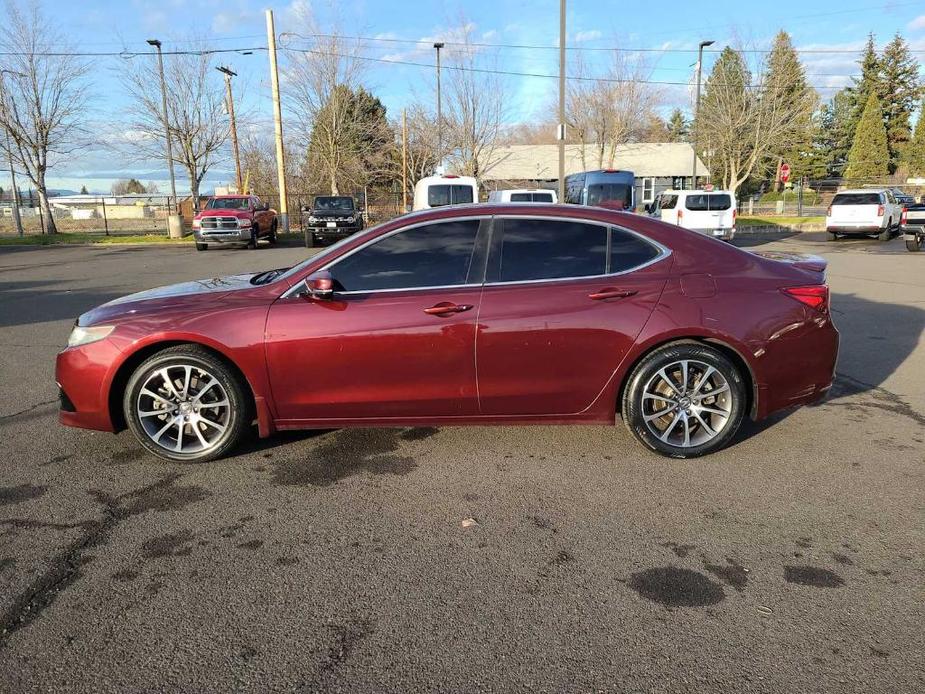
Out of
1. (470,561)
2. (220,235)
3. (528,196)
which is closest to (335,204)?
(220,235)

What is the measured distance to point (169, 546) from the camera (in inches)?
123

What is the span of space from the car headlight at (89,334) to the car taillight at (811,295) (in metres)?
4.23

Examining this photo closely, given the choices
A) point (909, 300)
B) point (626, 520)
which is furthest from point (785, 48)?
point (626, 520)

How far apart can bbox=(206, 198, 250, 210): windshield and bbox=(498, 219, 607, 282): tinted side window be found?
2172 cm

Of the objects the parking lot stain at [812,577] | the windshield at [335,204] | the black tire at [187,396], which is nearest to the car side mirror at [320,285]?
the black tire at [187,396]

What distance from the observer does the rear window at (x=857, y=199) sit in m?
23.6

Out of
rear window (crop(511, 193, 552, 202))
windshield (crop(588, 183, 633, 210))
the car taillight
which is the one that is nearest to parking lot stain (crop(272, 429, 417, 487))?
the car taillight

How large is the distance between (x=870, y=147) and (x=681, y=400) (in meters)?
61.1

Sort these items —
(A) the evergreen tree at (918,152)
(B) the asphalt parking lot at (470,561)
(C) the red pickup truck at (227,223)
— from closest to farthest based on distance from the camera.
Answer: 1. (B) the asphalt parking lot at (470,561)
2. (C) the red pickup truck at (227,223)
3. (A) the evergreen tree at (918,152)

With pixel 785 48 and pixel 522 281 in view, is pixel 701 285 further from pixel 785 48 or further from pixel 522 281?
pixel 785 48

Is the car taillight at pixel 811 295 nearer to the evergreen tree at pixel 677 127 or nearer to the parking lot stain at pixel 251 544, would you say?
the parking lot stain at pixel 251 544

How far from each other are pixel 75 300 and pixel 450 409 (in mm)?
9404

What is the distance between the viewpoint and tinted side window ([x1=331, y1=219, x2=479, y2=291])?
13.2 feet

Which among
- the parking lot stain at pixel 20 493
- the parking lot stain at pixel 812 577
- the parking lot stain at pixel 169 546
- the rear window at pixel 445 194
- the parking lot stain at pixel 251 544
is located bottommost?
the parking lot stain at pixel 812 577
